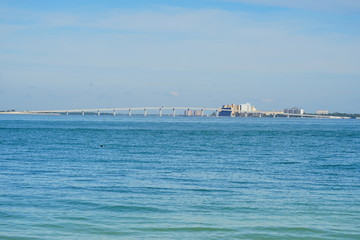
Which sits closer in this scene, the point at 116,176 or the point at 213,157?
the point at 116,176

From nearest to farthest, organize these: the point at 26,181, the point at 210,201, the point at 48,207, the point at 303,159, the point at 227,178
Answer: the point at 48,207
the point at 210,201
the point at 26,181
the point at 227,178
the point at 303,159

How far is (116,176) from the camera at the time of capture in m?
22.6

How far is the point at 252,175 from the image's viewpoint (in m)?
23.6

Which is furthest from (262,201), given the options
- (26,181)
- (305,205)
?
(26,181)

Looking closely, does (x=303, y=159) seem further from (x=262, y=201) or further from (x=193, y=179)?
(x=262, y=201)

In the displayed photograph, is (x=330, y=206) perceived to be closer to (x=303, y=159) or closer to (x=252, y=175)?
(x=252, y=175)

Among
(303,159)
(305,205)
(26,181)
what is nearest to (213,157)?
(303,159)

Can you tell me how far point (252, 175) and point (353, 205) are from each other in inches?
300

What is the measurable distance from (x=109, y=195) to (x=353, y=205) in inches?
300

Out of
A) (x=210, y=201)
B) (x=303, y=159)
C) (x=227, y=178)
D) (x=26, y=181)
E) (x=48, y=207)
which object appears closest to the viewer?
(x=48, y=207)

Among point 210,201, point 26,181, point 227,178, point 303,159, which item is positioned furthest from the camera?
point 303,159

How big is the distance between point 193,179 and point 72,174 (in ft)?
17.6

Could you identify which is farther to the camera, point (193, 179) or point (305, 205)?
point (193, 179)

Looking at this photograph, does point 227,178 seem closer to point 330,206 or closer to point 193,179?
point 193,179
